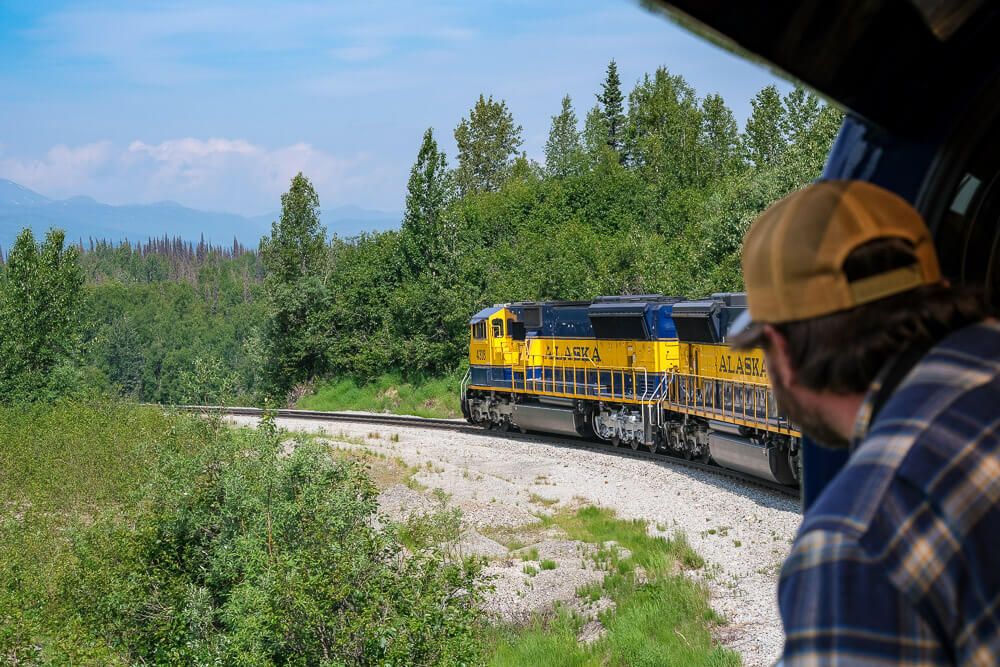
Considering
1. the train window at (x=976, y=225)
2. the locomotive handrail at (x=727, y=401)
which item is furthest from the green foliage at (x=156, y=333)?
the train window at (x=976, y=225)

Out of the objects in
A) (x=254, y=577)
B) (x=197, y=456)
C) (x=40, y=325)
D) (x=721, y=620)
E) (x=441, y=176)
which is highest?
(x=441, y=176)

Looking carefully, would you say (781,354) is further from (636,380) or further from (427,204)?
(427,204)

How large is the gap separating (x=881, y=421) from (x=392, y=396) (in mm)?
43357

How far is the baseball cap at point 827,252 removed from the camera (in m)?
1.41

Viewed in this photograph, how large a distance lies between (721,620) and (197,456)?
7.39 m

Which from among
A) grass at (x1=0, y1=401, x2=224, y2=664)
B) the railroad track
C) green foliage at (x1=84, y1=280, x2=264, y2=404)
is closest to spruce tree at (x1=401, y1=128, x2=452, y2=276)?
the railroad track

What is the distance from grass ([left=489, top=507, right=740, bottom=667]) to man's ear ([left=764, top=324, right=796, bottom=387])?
8.35 metres

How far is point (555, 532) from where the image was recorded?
1608 centimetres

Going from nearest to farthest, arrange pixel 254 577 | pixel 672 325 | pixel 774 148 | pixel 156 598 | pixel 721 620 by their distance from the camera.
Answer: pixel 254 577, pixel 721 620, pixel 156 598, pixel 672 325, pixel 774 148

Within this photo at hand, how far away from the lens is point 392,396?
44219mm

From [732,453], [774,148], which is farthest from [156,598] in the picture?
[774,148]

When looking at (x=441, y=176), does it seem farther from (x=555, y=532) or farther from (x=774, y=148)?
(x=555, y=532)

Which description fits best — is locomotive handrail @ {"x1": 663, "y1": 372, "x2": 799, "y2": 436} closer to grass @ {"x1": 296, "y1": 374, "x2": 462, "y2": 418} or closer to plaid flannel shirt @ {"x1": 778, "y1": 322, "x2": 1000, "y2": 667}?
plaid flannel shirt @ {"x1": 778, "y1": 322, "x2": 1000, "y2": 667}

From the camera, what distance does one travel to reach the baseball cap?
1414 mm
